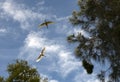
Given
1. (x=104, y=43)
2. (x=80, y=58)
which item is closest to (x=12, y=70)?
(x=80, y=58)

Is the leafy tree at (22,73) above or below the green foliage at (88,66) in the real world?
above

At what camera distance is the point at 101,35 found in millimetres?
34406

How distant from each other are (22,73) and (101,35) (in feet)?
32.4

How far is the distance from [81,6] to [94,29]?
2923 millimetres

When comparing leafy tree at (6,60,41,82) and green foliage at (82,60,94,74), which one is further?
leafy tree at (6,60,41,82)

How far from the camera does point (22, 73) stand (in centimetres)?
3903

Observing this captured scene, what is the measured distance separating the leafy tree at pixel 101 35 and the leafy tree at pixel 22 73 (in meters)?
5.96

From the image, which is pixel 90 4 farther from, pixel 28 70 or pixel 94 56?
pixel 28 70

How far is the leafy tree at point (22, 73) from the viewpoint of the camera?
3870cm

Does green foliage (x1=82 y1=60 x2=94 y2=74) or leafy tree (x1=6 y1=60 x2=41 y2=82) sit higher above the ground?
leafy tree (x1=6 y1=60 x2=41 y2=82)

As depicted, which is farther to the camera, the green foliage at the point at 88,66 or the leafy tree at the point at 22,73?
the leafy tree at the point at 22,73

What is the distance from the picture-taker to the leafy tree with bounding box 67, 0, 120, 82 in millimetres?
33688

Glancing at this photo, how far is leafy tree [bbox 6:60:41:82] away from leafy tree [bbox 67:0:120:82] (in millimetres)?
5963

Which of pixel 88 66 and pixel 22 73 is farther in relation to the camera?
pixel 22 73
